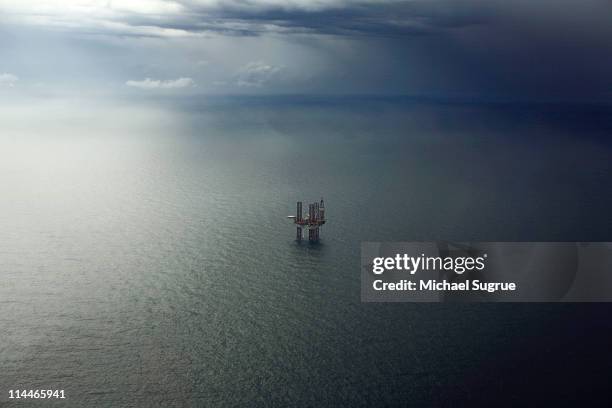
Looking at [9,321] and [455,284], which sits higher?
[455,284]

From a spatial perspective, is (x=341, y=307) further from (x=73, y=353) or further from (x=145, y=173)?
(x=145, y=173)

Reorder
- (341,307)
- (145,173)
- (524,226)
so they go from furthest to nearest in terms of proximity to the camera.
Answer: (145,173) → (524,226) → (341,307)

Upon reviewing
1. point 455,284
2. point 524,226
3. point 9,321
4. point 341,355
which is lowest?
point 341,355

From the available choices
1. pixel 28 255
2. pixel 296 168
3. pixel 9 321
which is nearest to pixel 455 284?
pixel 9 321

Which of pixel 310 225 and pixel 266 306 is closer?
pixel 266 306

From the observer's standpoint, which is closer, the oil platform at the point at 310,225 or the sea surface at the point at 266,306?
the sea surface at the point at 266,306

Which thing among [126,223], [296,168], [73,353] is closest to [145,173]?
[296,168]

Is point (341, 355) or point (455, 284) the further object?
point (455, 284)

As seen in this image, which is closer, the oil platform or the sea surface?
the sea surface

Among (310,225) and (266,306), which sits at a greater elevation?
(310,225)

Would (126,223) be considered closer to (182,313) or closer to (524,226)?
(182,313)

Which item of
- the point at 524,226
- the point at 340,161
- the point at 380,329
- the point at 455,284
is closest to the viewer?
the point at 380,329
